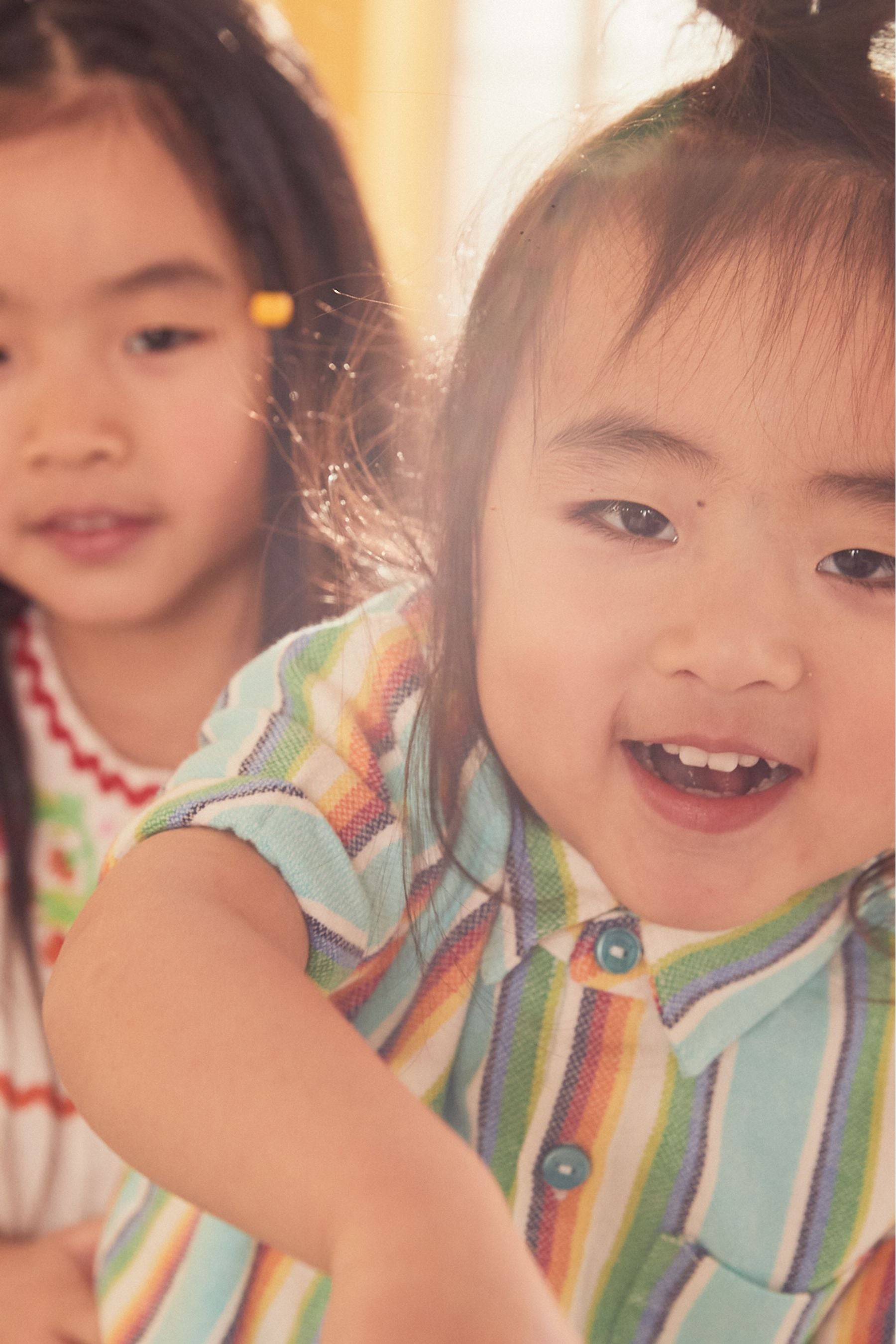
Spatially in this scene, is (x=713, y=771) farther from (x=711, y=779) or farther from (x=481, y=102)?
(x=481, y=102)

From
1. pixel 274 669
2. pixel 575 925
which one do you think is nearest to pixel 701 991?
pixel 575 925

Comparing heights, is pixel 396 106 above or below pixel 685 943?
above

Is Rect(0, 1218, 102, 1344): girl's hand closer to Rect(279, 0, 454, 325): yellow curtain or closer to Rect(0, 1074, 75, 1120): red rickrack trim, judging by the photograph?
Rect(0, 1074, 75, 1120): red rickrack trim

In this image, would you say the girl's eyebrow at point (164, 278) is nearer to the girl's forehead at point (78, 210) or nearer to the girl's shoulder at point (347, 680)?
the girl's forehead at point (78, 210)

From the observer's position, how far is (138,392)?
14.1 inches

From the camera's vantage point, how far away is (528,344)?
0.29 meters

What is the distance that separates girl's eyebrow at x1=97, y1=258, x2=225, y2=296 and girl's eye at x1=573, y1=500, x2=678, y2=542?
0.15 metres

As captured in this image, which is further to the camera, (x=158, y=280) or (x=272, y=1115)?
(x=158, y=280)

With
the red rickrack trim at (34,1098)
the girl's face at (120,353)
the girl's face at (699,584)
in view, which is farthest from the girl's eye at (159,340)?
the red rickrack trim at (34,1098)

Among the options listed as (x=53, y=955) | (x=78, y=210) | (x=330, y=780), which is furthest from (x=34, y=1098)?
(x=78, y=210)

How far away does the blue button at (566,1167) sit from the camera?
33 centimetres

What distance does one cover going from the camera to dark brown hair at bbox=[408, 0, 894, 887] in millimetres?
273

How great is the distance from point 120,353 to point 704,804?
199mm

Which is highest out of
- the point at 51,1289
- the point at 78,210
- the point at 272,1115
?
the point at 78,210
